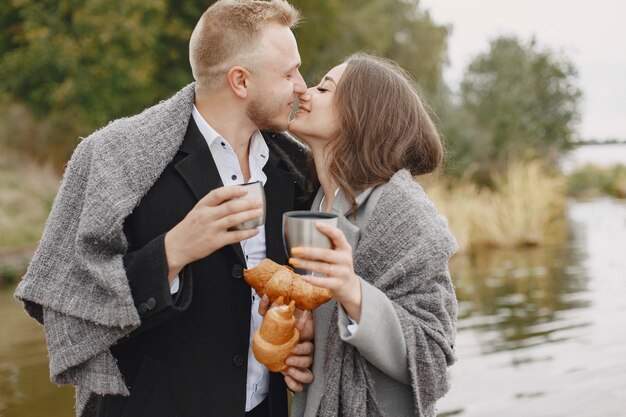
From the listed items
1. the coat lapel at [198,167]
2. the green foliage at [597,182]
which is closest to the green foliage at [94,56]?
the green foliage at [597,182]

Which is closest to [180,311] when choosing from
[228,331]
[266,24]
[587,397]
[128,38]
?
[228,331]

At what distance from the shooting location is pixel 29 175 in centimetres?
1689

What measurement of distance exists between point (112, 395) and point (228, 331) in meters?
0.42

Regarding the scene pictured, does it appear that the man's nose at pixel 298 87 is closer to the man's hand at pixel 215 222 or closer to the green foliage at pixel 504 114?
the man's hand at pixel 215 222

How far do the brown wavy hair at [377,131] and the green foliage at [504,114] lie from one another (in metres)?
17.4

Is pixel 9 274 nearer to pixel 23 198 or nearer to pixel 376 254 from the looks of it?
pixel 23 198

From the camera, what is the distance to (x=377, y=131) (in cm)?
246

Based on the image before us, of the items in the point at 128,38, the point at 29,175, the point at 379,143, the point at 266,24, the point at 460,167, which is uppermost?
the point at 266,24

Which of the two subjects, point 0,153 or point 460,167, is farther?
point 460,167

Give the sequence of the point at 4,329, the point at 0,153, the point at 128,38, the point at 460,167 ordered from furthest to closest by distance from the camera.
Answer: the point at 460,167, the point at 0,153, the point at 128,38, the point at 4,329

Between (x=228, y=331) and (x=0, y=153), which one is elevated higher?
(x=228, y=331)

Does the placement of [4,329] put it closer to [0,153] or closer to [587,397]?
[587,397]

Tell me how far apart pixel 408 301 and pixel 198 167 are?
82 cm

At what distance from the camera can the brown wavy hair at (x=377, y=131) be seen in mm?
2418
